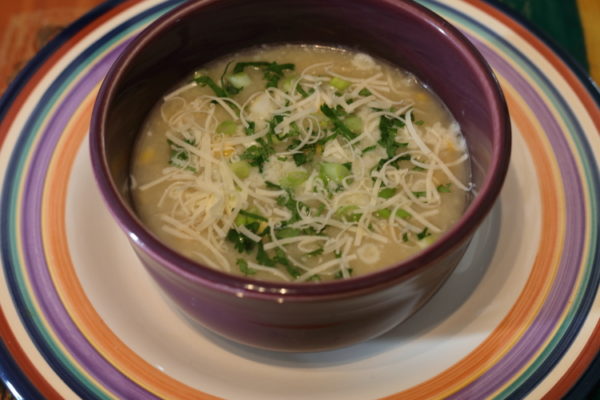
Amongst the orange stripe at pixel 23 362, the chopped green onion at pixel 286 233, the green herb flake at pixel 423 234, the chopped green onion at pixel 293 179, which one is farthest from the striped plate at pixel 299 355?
the chopped green onion at pixel 293 179

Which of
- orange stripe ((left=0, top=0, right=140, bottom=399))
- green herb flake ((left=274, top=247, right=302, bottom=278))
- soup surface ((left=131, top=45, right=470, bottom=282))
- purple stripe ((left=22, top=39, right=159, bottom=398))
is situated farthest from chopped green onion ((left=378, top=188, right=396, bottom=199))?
orange stripe ((left=0, top=0, right=140, bottom=399))

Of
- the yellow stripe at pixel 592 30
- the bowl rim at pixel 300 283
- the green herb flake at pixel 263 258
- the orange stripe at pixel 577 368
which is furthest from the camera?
Result: the yellow stripe at pixel 592 30

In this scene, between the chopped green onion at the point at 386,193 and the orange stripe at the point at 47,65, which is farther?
the orange stripe at the point at 47,65

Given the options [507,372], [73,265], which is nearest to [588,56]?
[507,372]

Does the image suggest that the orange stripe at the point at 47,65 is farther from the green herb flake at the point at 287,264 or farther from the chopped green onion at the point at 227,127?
the green herb flake at the point at 287,264

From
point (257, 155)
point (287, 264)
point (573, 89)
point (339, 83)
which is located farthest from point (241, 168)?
point (573, 89)

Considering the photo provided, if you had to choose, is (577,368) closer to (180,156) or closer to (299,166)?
(299,166)
